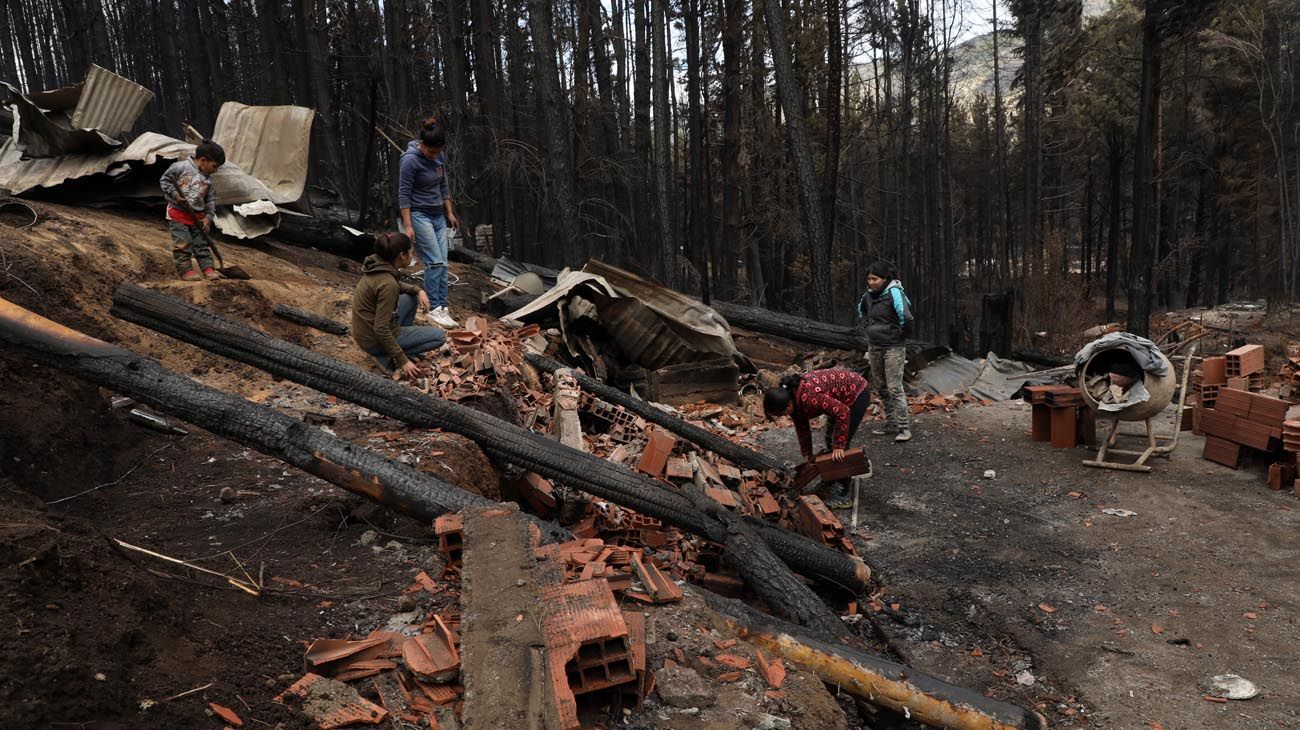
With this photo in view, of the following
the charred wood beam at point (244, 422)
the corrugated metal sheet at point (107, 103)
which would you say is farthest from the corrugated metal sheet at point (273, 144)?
the charred wood beam at point (244, 422)

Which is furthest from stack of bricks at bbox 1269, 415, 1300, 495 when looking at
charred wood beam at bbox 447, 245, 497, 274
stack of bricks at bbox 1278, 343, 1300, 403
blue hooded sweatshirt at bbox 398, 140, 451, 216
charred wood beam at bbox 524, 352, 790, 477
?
charred wood beam at bbox 447, 245, 497, 274

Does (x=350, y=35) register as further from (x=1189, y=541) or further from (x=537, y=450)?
(x=1189, y=541)

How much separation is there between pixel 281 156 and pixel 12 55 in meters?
29.1

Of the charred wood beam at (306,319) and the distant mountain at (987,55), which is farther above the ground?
the distant mountain at (987,55)

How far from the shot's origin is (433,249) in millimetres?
8383

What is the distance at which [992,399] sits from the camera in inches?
440

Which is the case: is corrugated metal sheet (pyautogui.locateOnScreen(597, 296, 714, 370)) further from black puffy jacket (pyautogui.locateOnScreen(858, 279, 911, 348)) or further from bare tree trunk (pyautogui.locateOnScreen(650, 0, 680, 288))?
bare tree trunk (pyautogui.locateOnScreen(650, 0, 680, 288))

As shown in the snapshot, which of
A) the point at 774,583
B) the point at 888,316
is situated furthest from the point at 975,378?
the point at 774,583

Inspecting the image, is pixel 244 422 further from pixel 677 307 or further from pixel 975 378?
pixel 975 378

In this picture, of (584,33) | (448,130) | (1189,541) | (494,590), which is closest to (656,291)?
(1189,541)

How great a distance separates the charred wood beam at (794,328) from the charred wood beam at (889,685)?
28.5ft

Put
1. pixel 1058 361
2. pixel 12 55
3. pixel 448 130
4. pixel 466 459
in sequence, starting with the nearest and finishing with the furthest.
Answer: pixel 466 459 < pixel 1058 361 < pixel 448 130 < pixel 12 55

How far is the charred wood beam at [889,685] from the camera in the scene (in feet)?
11.5

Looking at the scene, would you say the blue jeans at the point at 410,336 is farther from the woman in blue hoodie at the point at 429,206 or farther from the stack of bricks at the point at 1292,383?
the stack of bricks at the point at 1292,383
